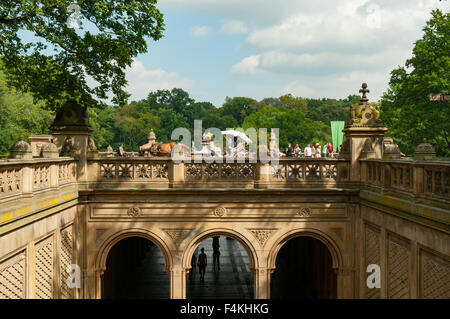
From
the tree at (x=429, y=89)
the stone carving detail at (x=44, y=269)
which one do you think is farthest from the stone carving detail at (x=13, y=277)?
the tree at (x=429, y=89)

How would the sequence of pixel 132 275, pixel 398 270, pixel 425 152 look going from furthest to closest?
1. pixel 132 275
2. pixel 398 270
3. pixel 425 152

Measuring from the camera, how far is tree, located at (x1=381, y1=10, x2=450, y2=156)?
32.8 metres

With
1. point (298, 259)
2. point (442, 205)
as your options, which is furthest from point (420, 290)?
point (298, 259)

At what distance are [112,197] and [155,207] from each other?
1272mm

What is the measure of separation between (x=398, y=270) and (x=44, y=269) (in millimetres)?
8211

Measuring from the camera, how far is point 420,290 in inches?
421

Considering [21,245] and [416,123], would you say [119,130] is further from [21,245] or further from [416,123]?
[21,245]

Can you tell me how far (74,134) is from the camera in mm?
15109

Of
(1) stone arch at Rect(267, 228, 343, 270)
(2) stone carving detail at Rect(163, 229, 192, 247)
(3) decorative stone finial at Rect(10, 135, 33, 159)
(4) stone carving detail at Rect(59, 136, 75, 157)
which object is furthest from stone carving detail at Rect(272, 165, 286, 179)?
(3) decorative stone finial at Rect(10, 135, 33, 159)

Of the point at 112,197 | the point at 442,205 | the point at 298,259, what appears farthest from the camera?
the point at 298,259

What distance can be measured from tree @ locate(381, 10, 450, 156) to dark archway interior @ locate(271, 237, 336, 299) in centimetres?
1319

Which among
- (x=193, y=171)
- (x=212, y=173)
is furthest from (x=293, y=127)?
(x=193, y=171)

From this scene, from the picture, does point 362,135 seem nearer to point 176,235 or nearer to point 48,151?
point 176,235

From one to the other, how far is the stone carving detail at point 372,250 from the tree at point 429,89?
21003 millimetres
